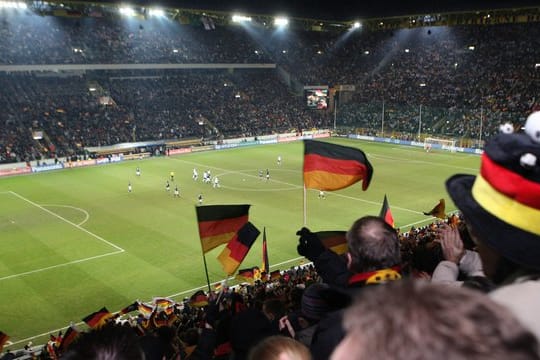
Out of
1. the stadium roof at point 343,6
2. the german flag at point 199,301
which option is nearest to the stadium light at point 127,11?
the stadium roof at point 343,6

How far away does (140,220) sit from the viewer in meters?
30.3

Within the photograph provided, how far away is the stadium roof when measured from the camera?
5941 cm

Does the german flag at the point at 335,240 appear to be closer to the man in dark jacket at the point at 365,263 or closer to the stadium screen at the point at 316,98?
the man in dark jacket at the point at 365,263

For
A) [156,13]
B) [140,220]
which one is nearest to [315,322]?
[140,220]

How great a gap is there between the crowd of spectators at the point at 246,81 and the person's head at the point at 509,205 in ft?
163

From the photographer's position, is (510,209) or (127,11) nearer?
(510,209)

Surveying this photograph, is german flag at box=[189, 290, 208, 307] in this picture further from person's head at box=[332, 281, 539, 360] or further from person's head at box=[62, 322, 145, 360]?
person's head at box=[332, 281, 539, 360]

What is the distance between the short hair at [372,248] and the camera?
13.3 feet

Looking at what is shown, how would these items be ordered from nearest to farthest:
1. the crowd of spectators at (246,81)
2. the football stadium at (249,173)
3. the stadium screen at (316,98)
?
the football stadium at (249,173) < the crowd of spectators at (246,81) < the stadium screen at (316,98)

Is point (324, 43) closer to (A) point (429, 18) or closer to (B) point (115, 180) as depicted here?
(A) point (429, 18)

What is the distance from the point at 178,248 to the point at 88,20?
5141cm

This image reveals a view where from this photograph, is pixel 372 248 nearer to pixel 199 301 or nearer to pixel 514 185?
pixel 514 185

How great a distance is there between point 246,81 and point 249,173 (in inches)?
1393

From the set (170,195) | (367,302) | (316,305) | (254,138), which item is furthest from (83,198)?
(367,302)
